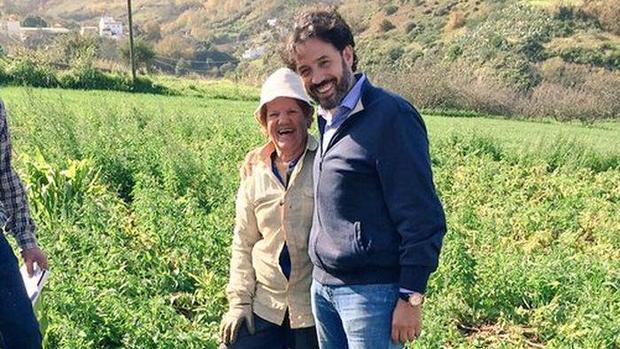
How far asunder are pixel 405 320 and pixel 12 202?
1.67 m

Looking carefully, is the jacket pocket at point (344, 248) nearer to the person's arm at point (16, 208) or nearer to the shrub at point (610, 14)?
the person's arm at point (16, 208)

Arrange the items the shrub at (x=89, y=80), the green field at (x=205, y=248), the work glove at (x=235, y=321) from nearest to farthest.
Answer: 1. the work glove at (x=235, y=321)
2. the green field at (x=205, y=248)
3. the shrub at (x=89, y=80)

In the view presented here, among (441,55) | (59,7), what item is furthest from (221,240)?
(59,7)

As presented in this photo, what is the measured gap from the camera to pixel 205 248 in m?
5.09

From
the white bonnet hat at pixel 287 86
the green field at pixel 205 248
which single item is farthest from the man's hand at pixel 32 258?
the white bonnet hat at pixel 287 86

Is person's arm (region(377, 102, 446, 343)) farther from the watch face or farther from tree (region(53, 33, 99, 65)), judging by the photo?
tree (region(53, 33, 99, 65))

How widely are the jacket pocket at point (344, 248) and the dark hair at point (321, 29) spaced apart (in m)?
0.61

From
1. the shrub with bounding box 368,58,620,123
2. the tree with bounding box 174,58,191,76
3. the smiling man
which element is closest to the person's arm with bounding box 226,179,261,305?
the smiling man

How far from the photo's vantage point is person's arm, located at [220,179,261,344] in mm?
2707

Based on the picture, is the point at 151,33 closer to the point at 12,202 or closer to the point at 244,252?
the point at 12,202

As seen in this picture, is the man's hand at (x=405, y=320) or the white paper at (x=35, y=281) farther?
the white paper at (x=35, y=281)

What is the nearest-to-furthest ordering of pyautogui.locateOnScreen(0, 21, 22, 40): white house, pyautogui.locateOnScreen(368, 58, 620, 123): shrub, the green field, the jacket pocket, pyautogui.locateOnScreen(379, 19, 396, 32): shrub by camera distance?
1. the jacket pocket
2. the green field
3. pyautogui.locateOnScreen(368, 58, 620, 123): shrub
4. pyautogui.locateOnScreen(379, 19, 396, 32): shrub
5. pyautogui.locateOnScreen(0, 21, 22, 40): white house

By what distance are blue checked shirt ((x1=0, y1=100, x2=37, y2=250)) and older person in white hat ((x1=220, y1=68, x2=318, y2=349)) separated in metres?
0.88

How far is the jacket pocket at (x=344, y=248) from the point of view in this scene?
221cm
